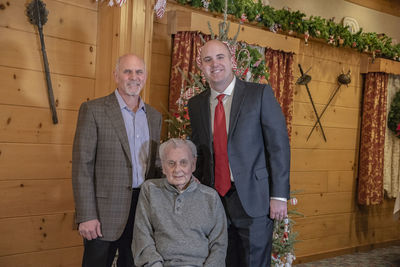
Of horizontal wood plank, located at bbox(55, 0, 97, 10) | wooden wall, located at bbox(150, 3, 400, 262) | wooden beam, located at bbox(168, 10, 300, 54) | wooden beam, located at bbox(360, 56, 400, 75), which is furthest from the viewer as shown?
wooden beam, located at bbox(360, 56, 400, 75)

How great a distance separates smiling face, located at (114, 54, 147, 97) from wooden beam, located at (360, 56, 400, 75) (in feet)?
11.1

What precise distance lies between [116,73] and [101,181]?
0.55 metres

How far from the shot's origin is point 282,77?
160 inches

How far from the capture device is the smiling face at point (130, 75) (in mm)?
2164

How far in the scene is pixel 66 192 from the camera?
3000 millimetres

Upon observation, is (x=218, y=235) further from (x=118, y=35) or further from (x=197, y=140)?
(x=118, y=35)

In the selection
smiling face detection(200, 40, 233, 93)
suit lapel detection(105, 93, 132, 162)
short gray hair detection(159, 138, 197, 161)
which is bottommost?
short gray hair detection(159, 138, 197, 161)

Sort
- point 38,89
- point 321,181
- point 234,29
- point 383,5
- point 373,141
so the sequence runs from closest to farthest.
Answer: point 38,89 < point 234,29 < point 321,181 < point 373,141 < point 383,5

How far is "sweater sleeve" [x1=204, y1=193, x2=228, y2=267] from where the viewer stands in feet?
6.75

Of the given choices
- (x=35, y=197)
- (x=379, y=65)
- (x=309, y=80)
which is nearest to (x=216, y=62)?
(x=35, y=197)

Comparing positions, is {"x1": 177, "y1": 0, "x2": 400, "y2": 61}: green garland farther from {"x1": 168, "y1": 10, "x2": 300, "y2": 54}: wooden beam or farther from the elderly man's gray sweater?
the elderly man's gray sweater

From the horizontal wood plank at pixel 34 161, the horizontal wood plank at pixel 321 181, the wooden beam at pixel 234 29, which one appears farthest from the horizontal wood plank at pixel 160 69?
the horizontal wood plank at pixel 321 181

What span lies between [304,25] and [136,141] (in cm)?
259

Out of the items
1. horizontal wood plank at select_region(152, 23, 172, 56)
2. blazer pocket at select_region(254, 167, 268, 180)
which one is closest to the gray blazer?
blazer pocket at select_region(254, 167, 268, 180)
